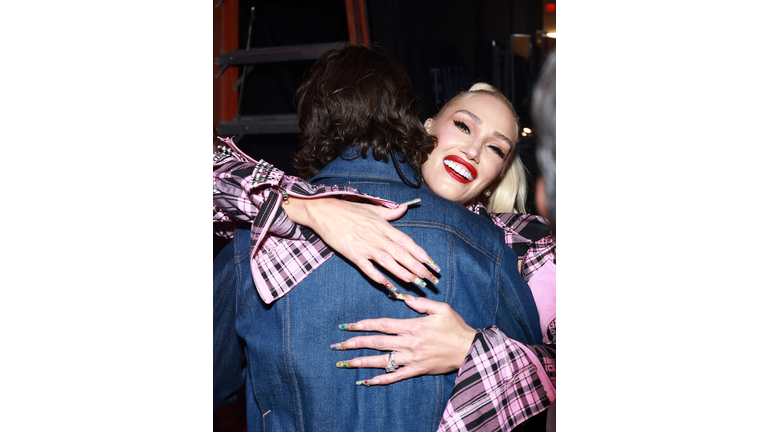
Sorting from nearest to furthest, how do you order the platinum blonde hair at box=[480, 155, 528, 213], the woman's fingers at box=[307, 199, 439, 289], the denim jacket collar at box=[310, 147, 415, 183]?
the woman's fingers at box=[307, 199, 439, 289], the denim jacket collar at box=[310, 147, 415, 183], the platinum blonde hair at box=[480, 155, 528, 213]

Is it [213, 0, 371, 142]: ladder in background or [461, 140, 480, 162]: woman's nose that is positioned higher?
[213, 0, 371, 142]: ladder in background

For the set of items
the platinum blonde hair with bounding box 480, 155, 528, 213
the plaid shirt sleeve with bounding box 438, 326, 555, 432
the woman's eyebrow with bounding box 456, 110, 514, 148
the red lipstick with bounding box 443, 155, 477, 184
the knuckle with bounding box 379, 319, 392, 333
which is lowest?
the plaid shirt sleeve with bounding box 438, 326, 555, 432

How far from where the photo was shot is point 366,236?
904 millimetres

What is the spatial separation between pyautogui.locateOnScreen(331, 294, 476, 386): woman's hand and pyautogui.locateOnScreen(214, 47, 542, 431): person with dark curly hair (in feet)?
0.04

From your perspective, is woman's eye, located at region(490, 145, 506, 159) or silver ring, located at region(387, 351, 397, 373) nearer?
silver ring, located at region(387, 351, 397, 373)

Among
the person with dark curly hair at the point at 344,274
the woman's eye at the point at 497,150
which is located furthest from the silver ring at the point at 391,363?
the woman's eye at the point at 497,150

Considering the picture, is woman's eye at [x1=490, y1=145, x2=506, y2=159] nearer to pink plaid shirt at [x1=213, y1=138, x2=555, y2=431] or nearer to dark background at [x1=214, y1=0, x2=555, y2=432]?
pink plaid shirt at [x1=213, y1=138, x2=555, y2=431]

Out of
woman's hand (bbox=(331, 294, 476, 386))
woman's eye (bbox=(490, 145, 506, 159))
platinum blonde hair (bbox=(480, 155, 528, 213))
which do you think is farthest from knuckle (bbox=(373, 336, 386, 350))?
platinum blonde hair (bbox=(480, 155, 528, 213))

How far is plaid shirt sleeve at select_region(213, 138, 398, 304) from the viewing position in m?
0.92

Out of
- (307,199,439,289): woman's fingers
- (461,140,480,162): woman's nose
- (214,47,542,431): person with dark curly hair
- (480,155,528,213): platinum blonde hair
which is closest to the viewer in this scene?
(307,199,439,289): woman's fingers

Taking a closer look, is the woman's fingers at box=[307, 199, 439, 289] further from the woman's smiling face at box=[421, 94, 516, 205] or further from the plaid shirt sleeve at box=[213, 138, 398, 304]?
the woman's smiling face at box=[421, 94, 516, 205]

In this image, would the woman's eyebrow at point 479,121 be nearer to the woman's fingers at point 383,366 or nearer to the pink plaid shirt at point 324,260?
the pink plaid shirt at point 324,260

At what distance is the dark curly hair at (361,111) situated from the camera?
1113 millimetres
